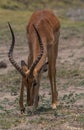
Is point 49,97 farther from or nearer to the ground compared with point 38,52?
nearer to the ground

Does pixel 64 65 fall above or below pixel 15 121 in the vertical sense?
below

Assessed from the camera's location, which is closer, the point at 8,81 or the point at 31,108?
the point at 31,108

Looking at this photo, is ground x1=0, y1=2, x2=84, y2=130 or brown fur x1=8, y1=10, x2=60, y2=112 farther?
brown fur x1=8, y1=10, x2=60, y2=112

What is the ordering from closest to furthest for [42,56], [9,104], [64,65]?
[42,56]
[9,104]
[64,65]

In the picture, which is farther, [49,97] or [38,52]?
[49,97]

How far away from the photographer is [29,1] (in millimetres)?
67812

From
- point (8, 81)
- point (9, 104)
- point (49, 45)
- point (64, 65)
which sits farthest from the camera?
point (64, 65)

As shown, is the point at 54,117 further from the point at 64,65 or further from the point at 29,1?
the point at 29,1

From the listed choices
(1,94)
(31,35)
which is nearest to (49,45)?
(31,35)

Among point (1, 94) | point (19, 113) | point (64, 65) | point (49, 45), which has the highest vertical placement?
point (49, 45)

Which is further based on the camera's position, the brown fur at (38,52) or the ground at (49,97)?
the brown fur at (38,52)

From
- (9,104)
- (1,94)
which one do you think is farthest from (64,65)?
(9,104)

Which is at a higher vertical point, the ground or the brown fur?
the brown fur

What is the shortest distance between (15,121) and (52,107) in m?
1.66
